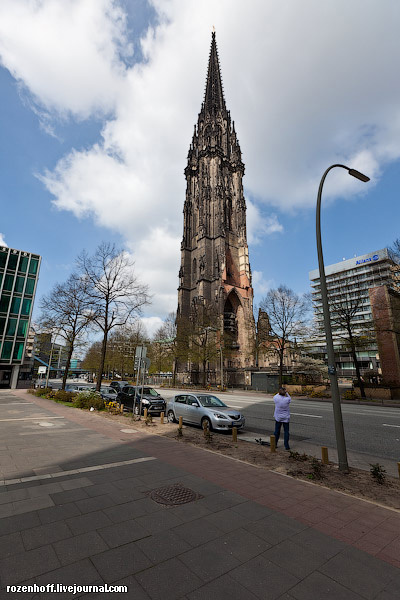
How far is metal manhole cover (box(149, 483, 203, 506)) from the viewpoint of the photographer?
15.2 feet

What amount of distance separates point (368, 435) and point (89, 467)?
9.96 meters

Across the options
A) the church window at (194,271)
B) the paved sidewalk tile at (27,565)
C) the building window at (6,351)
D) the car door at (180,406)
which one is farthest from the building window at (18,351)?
the paved sidewalk tile at (27,565)

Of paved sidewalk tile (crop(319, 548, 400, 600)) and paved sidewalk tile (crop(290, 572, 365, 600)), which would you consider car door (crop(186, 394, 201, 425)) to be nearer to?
paved sidewalk tile (crop(319, 548, 400, 600))

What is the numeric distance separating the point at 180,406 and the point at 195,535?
9.36 meters

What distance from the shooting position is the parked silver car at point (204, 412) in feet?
34.8

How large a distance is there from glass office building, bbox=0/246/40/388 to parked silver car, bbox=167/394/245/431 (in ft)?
116

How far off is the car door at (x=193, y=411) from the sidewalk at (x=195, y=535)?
206 inches

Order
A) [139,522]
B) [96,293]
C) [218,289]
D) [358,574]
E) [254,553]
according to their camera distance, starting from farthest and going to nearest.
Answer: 1. [218,289]
2. [96,293]
3. [139,522]
4. [254,553]
5. [358,574]

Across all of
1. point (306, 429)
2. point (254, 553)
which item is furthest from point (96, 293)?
point (254, 553)

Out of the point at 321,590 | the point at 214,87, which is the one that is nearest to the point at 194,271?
the point at 214,87

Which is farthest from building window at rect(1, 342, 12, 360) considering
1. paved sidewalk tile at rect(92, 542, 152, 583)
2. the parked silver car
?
paved sidewalk tile at rect(92, 542, 152, 583)

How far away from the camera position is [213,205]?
6288cm

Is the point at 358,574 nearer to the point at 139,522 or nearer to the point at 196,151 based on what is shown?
the point at 139,522

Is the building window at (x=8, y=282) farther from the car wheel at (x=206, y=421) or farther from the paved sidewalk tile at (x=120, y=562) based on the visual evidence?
the paved sidewalk tile at (x=120, y=562)
